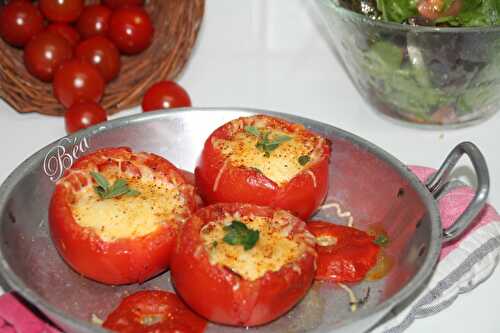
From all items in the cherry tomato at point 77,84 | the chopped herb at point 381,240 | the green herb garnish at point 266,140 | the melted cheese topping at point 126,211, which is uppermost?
the green herb garnish at point 266,140

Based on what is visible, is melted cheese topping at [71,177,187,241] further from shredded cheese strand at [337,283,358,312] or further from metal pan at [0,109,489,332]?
shredded cheese strand at [337,283,358,312]

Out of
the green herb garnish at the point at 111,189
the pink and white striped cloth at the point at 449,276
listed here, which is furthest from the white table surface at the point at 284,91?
the green herb garnish at the point at 111,189

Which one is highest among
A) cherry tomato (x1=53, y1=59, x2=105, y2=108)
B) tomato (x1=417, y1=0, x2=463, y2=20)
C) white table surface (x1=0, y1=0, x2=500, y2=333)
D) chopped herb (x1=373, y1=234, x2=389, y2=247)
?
tomato (x1=417, y1=0, x2=463, y2=20)

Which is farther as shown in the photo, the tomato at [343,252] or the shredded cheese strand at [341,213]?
the shredded cheese strand at [341,213]

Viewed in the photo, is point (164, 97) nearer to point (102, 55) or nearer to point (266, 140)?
point (102, 55)

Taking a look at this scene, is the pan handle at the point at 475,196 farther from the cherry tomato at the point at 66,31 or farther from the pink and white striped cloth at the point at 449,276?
the cherry tomato at the point at 66,31

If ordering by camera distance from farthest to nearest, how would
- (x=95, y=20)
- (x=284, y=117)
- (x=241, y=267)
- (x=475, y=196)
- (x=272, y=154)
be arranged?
1. (x=95, y=20)
2. (x=284, y=117)
3. (x=272, y=154)
4. (x=475, y=196)
5. (x=241, y=267)

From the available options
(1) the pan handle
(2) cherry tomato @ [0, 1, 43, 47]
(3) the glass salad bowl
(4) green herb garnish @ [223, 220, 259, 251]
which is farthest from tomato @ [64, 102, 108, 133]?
(1) the pan handle

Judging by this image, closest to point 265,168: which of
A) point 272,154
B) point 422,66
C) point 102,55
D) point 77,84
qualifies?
point 272,154
